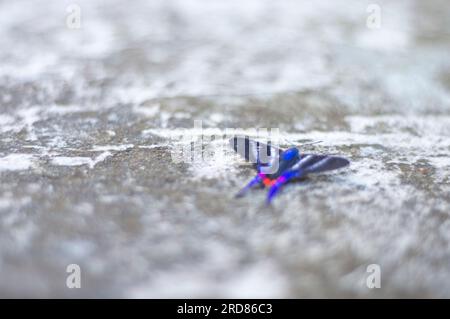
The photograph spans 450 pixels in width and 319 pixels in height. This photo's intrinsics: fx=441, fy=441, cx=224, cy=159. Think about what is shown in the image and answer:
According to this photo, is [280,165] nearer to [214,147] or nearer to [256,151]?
[256,151]

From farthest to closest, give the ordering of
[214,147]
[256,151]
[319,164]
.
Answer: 1. [214,147]
2. [256,151]
3. [319,164]

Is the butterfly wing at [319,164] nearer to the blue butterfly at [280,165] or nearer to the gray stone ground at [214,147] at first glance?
the blue butterfly at [280,165]

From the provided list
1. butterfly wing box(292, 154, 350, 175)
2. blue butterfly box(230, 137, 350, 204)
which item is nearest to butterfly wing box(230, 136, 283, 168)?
blue butterfly box(230, 137, 350, 204)

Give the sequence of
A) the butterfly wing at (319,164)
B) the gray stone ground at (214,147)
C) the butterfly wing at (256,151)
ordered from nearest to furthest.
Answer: the gray stone ground at (214,147) → the butterfly wing at (319,164) → the butterfly wing at (256,151)

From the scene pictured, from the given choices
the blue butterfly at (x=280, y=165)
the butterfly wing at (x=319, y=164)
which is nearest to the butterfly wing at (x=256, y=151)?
the blue butterfly at (x=280, y=165)

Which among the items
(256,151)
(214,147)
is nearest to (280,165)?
(256,151)
